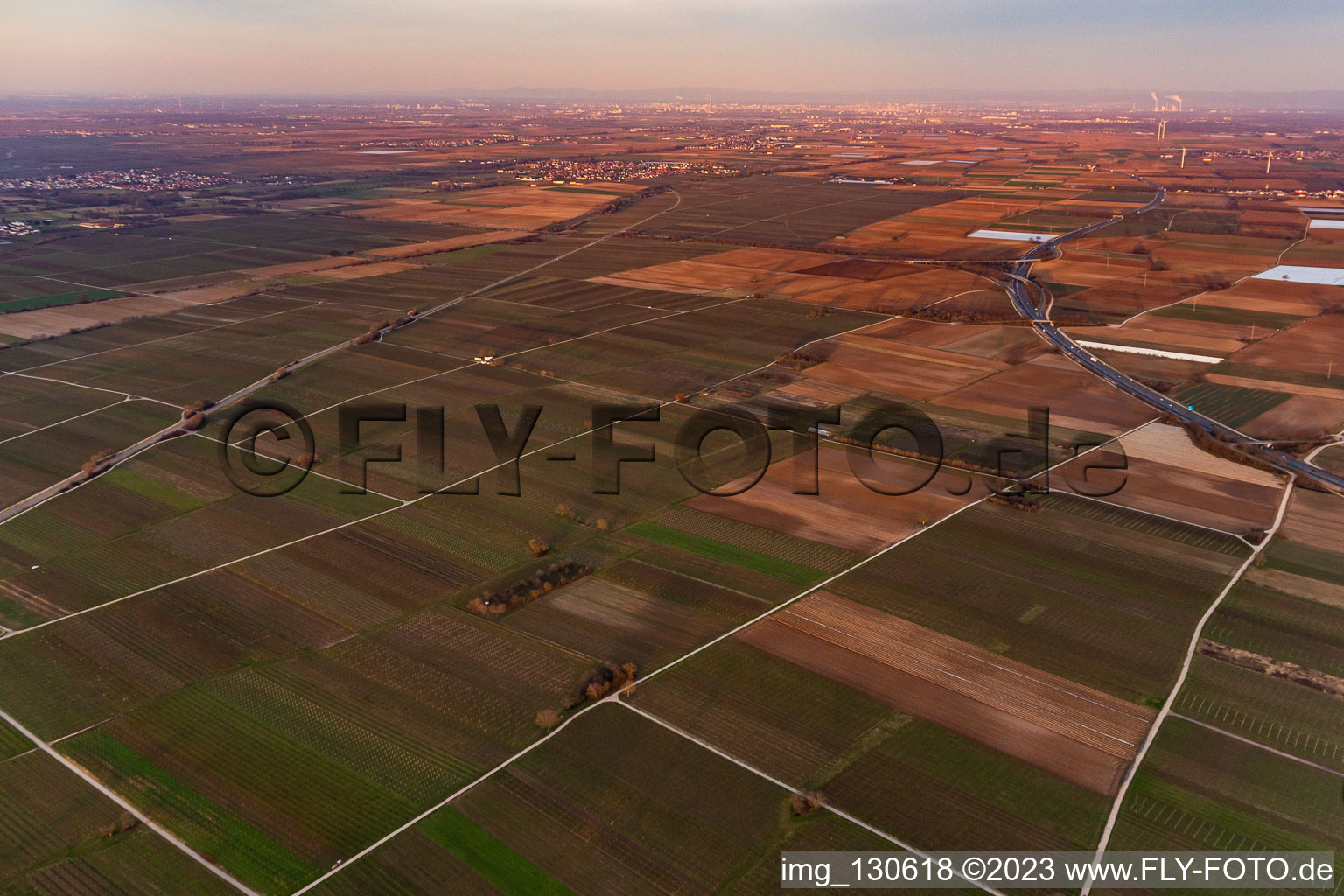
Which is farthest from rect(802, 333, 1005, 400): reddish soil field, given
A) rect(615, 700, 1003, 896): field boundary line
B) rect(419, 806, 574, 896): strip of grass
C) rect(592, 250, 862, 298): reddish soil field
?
rect(419, 806, 574, 896): strip of grass

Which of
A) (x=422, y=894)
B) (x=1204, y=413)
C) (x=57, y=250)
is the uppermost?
(x=57, y=250)

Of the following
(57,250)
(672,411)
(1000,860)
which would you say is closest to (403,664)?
(1000,860)

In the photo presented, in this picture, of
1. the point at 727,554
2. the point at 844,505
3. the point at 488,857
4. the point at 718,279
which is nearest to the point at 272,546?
the point at 727,554

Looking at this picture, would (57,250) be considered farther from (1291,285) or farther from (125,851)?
(1291,285)

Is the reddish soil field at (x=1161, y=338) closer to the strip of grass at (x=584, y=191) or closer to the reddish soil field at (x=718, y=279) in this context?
the reddish soil field at (x=718, y=279)

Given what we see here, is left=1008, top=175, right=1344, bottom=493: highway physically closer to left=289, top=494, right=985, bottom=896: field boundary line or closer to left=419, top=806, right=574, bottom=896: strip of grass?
left=289, top=494, right=985, bottom=896: field boundary line

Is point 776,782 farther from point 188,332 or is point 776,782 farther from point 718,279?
point 718,279
